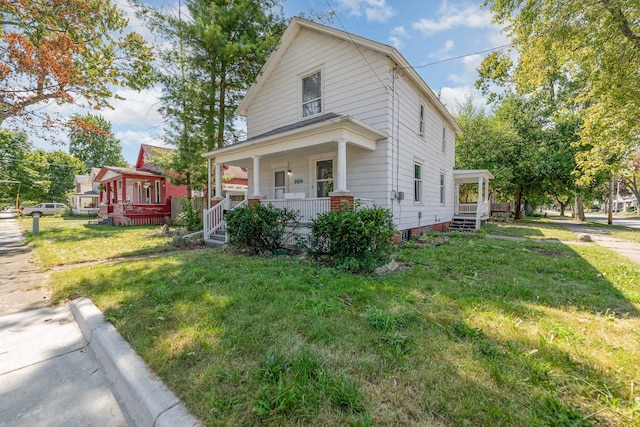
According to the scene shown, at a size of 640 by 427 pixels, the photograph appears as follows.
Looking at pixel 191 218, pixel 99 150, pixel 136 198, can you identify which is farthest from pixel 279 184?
pixel 99 150

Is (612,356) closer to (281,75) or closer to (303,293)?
(303,293)

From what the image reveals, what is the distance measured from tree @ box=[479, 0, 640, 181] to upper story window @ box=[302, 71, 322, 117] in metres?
6.35

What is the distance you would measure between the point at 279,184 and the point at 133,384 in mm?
9069

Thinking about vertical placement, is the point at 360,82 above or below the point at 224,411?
above

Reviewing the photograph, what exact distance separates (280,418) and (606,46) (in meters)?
13.6

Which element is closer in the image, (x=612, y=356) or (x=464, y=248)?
(x=612, y=356)

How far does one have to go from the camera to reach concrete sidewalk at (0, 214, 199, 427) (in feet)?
6.22

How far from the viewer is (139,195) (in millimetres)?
19406

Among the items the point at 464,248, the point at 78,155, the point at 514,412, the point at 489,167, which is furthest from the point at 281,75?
the point at 78,155

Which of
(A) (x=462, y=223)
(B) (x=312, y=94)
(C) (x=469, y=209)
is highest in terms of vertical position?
(B) (x=312, y=94)

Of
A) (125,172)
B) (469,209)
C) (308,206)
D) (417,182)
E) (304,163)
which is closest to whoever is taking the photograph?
(308,206)

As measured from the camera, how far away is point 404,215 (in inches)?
356

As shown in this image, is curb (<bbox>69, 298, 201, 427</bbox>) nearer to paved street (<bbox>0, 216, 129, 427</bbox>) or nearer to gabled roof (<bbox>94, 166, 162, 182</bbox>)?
paved street (<bbox>0, 216, 129, 427</bbox>)

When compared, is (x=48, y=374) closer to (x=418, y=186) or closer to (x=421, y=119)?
(x=418, y=186)
